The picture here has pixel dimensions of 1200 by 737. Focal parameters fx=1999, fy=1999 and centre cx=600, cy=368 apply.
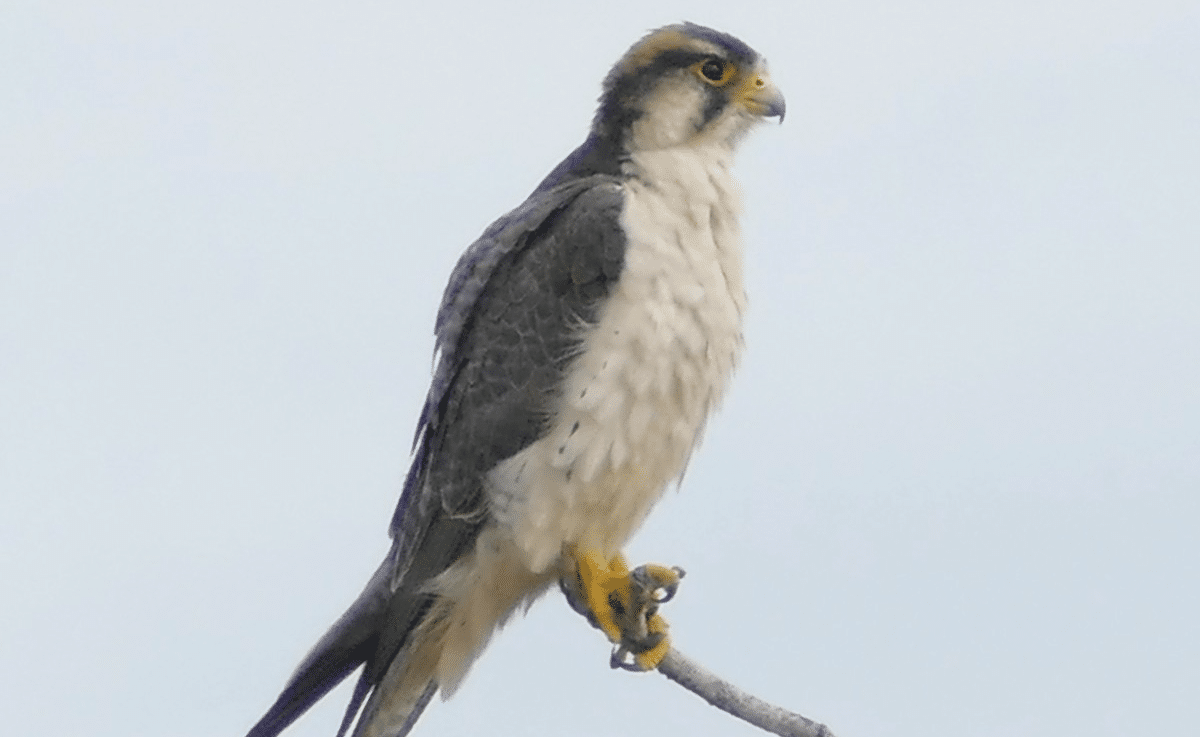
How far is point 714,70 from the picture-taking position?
458cm

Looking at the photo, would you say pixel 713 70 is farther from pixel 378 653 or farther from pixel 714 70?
pixel 378 653

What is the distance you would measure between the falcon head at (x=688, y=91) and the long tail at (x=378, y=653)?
112 cm

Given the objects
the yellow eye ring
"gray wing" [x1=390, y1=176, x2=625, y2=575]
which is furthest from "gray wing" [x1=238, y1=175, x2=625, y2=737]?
the yellow eye ring

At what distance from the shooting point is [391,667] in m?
4.43

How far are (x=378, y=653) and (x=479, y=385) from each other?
25.7 inches

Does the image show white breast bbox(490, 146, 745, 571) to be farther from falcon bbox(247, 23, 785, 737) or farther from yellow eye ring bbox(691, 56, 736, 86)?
yellow eye ring bbox(691, 56, 736, 86)

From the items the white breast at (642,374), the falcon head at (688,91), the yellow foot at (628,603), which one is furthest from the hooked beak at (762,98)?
the yellow foot at (628,603)

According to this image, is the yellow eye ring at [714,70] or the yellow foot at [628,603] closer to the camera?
the yellow foot at [628,603]

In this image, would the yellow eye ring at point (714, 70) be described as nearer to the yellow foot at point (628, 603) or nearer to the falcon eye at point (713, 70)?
the falcon eye at point (713, 70)

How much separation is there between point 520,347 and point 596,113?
25.6 inches

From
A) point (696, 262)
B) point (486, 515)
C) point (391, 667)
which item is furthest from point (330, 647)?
point (696, 262)

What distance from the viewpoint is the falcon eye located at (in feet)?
15.0

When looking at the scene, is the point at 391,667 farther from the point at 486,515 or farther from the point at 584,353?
the point at 584,353

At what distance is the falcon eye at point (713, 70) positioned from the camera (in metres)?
4.57
